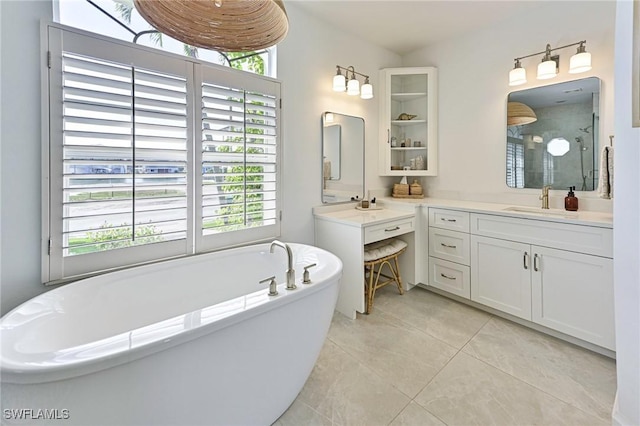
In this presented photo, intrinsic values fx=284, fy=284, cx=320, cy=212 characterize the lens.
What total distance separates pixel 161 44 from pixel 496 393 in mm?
2996

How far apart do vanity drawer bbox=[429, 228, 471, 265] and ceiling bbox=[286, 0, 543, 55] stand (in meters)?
2.00

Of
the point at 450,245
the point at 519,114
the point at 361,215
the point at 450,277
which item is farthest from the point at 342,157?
the point at 519,114

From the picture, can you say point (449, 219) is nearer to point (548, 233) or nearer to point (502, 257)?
point (502, 257)

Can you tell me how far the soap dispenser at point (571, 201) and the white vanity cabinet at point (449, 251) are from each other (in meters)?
0.74

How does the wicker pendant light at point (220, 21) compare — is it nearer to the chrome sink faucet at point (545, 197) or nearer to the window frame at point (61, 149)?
the window frame at point (61, 149)

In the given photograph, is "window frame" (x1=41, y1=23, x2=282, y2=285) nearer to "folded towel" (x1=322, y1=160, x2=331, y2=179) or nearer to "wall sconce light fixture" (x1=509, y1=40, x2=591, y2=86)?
"folded towel" (x1=322, y1=160, x2=331, y2=179)

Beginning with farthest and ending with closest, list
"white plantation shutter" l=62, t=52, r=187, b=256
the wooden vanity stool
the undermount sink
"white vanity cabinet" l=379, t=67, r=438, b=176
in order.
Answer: "white vanity cabinet" l=379, t=67, r=438, b=176
the wooden vanity stool
the undermount sink
"white plantation shutter" l=62, t=52, r=187, b=256

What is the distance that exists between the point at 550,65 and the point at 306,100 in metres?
2.03

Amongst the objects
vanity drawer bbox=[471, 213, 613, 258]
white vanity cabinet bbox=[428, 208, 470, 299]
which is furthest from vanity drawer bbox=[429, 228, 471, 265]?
vanity drawer bbox=[471, 213, 613, 258]

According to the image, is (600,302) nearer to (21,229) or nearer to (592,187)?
(592,187)

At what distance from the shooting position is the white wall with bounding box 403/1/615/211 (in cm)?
222

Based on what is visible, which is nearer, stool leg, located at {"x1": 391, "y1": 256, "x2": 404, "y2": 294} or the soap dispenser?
the soap dispenser

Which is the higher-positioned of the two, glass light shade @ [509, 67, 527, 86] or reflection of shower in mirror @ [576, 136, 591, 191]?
glass light shade @ [509, 67, 527, 86]

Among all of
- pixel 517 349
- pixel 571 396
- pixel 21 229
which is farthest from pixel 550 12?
pixel 21 229
